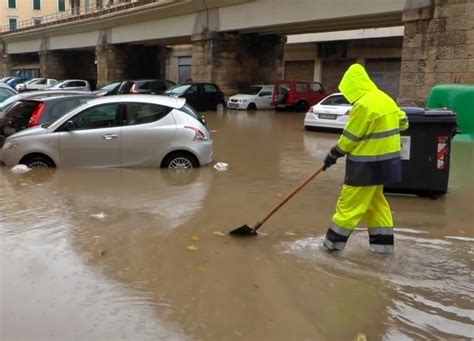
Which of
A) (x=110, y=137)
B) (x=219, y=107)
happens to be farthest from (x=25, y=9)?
(x=110, y=137)

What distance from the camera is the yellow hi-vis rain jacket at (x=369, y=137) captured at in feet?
15.4

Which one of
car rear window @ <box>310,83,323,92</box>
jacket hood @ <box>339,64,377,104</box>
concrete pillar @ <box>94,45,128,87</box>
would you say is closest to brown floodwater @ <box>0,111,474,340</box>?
jacket hood @ <box>339,64,377,104</box>

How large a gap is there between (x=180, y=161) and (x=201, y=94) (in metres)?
17.5

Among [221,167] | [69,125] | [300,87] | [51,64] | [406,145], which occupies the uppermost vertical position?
[51,64]

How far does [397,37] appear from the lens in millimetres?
30750

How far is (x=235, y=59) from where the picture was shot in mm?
30078

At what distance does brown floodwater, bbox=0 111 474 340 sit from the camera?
3568mm

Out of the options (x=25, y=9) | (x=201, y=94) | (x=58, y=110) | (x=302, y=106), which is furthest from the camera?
(x=25, y=9)

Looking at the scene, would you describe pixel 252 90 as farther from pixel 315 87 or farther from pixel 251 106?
pixel 315 87

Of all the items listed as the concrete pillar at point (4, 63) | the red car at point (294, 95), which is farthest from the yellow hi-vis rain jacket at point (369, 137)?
the concrete pillar at point (4, 63)

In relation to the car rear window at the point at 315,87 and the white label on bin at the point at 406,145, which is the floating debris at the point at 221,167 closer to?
the white label on bin at the point at 406,145

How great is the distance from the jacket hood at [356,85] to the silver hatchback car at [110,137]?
448cm

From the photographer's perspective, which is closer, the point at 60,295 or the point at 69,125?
the point at 60,295

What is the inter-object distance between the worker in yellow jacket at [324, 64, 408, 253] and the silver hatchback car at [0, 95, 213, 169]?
4.55 meters
